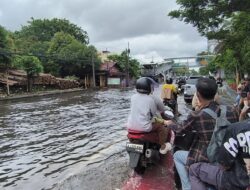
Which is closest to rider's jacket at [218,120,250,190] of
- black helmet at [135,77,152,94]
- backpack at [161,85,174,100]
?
black helmet at [135,77,152,94]

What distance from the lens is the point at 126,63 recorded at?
67.4 meters

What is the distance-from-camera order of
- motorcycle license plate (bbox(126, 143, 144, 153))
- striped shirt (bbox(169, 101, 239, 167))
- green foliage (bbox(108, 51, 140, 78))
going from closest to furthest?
striped shirt (bbox(169, 101, 239, 167)) → motorcycle license plate (bbox(126, 143, 144, 153)) → green foliage (bbox(108, 51, 140, 78))

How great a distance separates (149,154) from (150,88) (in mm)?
1192

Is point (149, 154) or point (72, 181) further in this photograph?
point (72, 181)

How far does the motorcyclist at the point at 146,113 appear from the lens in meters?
6.29

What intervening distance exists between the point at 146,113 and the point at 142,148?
0.62 m

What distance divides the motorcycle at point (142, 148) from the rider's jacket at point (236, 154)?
120 inches

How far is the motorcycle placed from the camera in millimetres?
6141

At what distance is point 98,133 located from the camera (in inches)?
498

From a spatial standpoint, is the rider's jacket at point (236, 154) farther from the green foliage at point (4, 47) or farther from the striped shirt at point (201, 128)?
the green foliage at point (4, 47)

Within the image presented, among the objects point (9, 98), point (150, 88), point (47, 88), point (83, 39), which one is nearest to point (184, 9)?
point (150, 88)

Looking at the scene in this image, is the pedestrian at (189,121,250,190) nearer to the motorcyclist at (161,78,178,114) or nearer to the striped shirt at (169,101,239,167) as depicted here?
the striped shirt at (169,101,239,167)

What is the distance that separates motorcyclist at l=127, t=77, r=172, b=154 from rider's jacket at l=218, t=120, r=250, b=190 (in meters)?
3.07

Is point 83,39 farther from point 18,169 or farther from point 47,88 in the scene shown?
point 18,169
